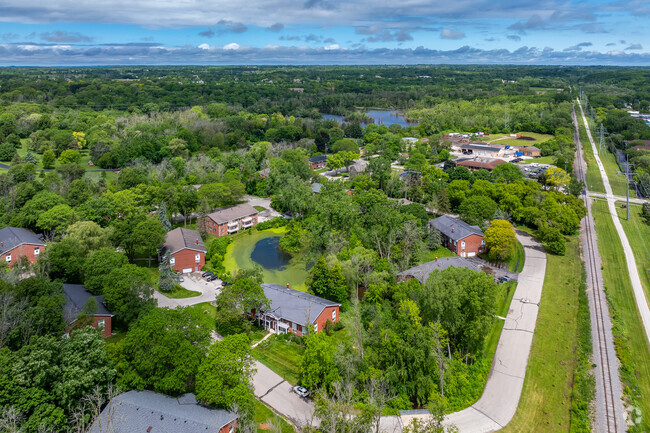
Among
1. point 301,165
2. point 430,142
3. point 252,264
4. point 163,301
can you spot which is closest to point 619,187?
point 430,142

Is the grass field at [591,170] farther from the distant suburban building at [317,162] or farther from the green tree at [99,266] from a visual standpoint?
the green tree at [99,266]

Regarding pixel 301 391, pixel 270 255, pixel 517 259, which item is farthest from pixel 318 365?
pixel 517 259

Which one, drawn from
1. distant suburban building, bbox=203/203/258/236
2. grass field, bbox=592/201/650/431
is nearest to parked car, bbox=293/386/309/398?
grass field, bbox=592/201/650/431

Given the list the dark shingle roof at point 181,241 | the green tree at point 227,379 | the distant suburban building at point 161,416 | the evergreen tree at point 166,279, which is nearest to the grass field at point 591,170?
the dark shingle roof at point 181,241

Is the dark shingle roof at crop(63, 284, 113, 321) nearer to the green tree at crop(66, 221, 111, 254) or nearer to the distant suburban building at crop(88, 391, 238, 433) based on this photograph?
the green tree at crop(66, 221, 111, 254)

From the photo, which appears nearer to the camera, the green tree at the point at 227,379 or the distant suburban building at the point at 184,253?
the green tree at the point at 227,379

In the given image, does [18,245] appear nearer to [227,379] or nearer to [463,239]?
[227,379]
